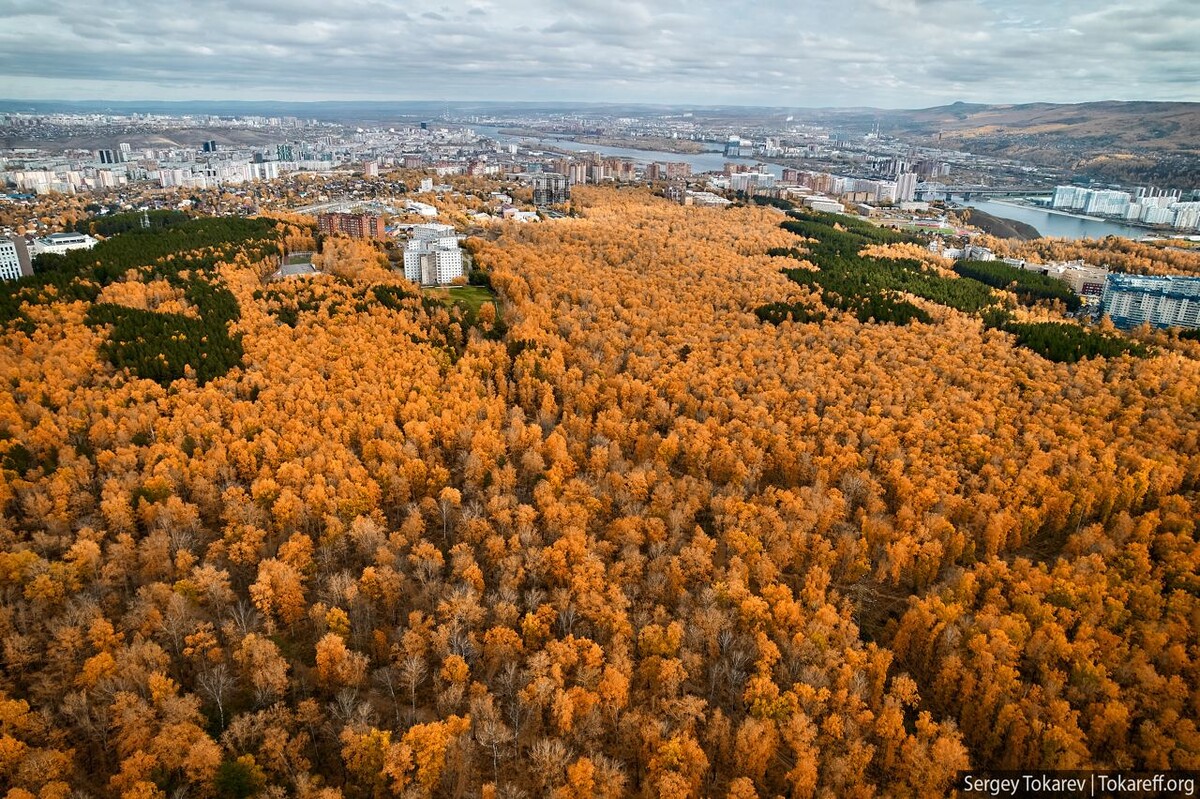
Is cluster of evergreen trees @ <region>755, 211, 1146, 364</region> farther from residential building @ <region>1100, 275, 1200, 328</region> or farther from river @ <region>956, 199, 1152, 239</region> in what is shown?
river @ <region>956, 199, 1152, 239</region>

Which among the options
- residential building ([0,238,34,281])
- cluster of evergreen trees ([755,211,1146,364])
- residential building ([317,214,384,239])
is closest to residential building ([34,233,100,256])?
residential building ([0,238,34,281])

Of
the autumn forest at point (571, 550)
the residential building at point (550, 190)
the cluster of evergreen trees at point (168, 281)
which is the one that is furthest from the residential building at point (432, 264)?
the residential building at point (550, 190)

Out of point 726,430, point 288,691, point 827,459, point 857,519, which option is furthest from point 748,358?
point 288,691

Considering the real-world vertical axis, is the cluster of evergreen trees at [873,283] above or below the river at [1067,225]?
below

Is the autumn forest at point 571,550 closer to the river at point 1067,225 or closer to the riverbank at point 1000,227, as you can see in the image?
the riverbank at point 1000,227

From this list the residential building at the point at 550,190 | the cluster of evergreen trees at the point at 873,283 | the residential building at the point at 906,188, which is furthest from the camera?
the residential building at the point at 906,188

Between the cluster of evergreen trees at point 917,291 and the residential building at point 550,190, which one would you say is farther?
the residential building at point 550,190

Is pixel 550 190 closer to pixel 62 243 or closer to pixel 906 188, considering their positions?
pixel 62 243
